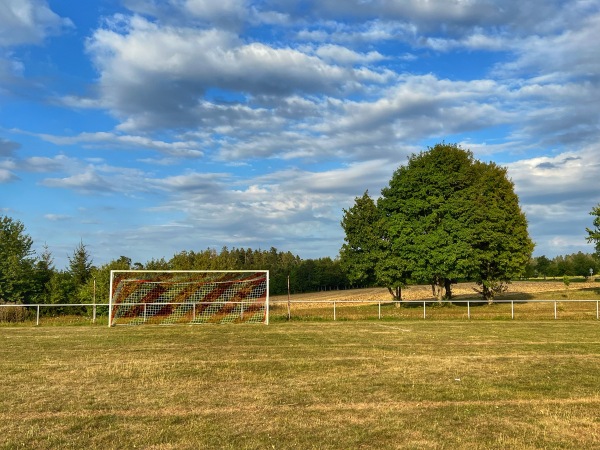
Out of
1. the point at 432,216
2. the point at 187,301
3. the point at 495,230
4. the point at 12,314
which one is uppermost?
the point at 432,216

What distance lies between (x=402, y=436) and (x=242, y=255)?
13173 cm

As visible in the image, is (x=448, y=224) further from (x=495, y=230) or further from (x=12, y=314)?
(x=12, y=314)

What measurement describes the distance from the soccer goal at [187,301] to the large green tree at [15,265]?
694 inches

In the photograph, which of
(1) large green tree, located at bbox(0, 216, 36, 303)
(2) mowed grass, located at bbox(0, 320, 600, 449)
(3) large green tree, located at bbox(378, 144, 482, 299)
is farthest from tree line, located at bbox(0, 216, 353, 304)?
(2) mowed grass, located at bbox(0, 320, 600, 449)

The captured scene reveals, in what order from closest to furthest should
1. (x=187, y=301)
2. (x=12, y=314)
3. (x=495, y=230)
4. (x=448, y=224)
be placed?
(x=187, y=301) → (x=12, y=314) → (x=448, y=224) → (x=495, y=230)

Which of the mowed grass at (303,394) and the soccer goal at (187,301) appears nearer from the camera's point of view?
the mowed grass at (303,394)

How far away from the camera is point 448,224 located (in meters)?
34.9

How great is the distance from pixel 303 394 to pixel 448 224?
28.5 metres

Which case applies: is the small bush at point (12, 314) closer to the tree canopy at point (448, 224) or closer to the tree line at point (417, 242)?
the tree line at point (417, 242)

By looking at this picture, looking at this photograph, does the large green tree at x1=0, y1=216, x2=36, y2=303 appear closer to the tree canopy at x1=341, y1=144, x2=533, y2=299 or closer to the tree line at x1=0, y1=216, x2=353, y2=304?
the tree line at x1=0, y1=216, x2=353, y2=304

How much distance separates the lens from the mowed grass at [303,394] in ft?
20.2

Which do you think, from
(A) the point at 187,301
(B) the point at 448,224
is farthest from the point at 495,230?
(A) the point at 187,301

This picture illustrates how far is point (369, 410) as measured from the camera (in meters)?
7.46

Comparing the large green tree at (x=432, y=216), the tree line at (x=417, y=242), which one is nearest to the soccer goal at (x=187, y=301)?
the tree line at (x=417, y=242)
